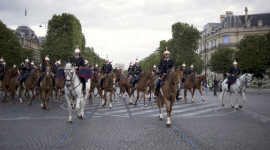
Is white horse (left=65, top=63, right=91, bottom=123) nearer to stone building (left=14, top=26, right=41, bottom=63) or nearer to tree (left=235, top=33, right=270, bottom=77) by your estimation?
tree (left=235, top=33, right=270, bottom=77)

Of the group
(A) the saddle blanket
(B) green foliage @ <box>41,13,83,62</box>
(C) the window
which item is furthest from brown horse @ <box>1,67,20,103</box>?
(C) the window

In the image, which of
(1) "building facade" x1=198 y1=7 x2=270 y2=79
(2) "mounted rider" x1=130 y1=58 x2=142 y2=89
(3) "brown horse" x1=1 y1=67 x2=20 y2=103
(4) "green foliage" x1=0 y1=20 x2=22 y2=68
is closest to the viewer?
(2) "mounted rider" x1=130 y1=58 x2=142 y2=89

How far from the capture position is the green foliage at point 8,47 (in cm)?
6075

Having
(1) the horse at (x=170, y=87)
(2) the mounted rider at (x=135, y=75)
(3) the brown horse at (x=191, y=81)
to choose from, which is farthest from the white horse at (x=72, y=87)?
(3) the brown horse at (x=191, y=81)

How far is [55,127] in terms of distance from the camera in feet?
34.8

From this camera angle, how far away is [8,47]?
62031 millimetres

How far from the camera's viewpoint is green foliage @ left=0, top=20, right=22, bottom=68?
60.8 metres

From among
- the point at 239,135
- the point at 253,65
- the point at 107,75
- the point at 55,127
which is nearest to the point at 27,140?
the point at 55,127

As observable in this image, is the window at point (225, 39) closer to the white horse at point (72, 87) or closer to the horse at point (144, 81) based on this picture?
the horse at point (144, 81)

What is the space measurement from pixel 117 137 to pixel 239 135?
12.9 feet

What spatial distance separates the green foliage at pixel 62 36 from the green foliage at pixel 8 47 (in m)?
7.41

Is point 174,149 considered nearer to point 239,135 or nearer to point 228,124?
point 239,135

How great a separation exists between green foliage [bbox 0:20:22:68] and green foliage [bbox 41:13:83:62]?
24.3 feet

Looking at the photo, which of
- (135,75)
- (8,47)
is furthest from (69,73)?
(8,47)
